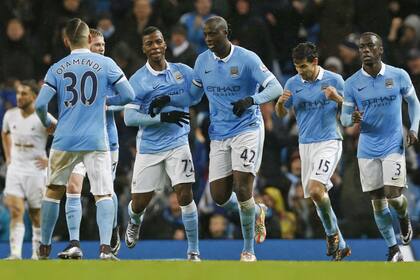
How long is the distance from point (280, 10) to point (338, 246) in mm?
7062

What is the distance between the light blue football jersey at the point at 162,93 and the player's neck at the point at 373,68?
1918 millimetres

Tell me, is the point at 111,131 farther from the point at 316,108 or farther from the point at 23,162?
the point at 23,162

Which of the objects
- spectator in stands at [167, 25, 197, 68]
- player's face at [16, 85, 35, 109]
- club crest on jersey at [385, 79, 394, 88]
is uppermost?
spectator in stands at [167, 25, 197, 68]

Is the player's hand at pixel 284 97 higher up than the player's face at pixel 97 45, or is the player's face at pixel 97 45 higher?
the player's face at pixel 97 45

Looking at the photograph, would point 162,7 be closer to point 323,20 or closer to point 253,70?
point 323,20

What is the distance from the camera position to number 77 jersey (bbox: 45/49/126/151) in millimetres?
11797

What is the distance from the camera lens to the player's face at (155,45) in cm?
1303

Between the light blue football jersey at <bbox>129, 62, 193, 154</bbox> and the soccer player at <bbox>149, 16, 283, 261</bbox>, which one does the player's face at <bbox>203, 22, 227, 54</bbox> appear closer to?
the soccer player at <bbox>149, 16, 283, 261</bbox>

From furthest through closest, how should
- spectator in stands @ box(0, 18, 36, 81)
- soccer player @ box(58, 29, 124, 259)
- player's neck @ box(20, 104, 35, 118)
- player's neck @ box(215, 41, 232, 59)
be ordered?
spectator in stands @ box(0, 18, 36, 81)
player's neck @ box(20, 104, 35, 118)
player's neck @ box(215, 41, 232, 59)
soccer player @ box(58, 29, 124, 259)

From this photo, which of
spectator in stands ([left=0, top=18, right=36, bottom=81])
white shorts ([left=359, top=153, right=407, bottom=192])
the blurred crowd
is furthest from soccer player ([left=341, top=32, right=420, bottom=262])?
spectator in stands ([left=0, top=18, right=36, bottom=81])

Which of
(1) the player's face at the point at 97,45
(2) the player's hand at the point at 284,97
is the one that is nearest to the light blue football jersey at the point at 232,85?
(2) the player's hand at the point at 284,97

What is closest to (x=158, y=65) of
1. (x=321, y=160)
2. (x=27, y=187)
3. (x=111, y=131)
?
(x=111, y=131)

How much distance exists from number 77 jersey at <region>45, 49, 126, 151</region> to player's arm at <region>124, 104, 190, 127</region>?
1.19 m

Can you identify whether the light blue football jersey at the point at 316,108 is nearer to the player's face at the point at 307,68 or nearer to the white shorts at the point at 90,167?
the player's face at the point at 307,68
